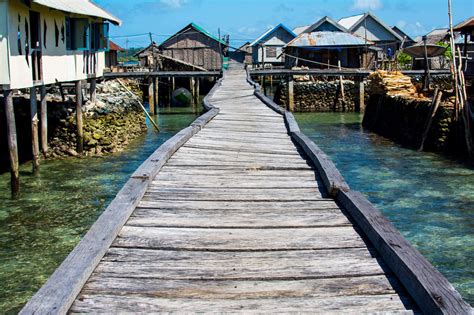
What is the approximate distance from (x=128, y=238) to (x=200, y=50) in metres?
43.0

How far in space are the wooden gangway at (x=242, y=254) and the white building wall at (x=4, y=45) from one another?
8.13 m

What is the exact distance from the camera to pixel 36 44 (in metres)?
16.1

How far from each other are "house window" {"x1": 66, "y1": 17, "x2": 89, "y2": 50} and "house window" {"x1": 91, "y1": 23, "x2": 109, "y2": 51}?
1.62 m

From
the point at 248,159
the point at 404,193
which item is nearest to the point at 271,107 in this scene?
the point at 404,193

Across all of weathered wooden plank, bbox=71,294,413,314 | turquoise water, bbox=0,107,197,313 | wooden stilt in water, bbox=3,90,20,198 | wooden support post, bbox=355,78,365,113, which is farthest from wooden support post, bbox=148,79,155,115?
weathered wooden plank, bbox=71,294,413,314

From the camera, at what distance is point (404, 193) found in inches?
544

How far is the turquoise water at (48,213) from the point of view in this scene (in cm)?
863

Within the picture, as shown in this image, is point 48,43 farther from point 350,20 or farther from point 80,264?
point 350,20

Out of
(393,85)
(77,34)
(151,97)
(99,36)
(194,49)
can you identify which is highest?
(194,49)

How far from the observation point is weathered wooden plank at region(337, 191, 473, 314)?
303 centimetres

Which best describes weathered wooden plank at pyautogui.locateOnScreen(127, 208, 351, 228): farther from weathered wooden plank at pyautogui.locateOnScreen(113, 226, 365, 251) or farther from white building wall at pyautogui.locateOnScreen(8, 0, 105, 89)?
white building wall at pyautogui.locateOnScreen(8, 0, 105, 89)

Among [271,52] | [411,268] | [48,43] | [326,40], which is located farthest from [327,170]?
[271,52]

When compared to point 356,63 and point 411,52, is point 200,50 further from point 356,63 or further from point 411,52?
point 411,52

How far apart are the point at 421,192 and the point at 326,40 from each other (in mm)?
29691
